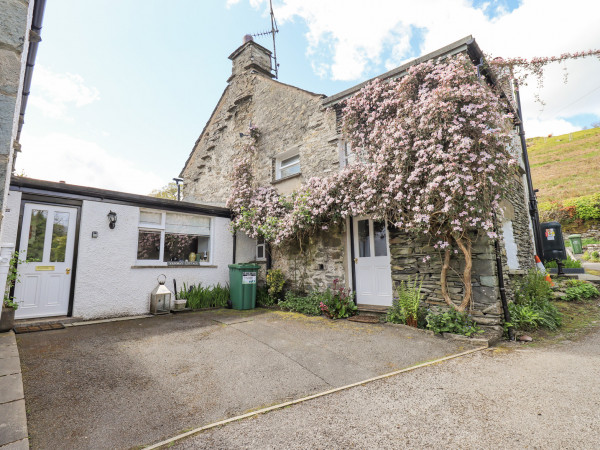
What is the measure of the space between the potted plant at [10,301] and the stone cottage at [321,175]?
488cm

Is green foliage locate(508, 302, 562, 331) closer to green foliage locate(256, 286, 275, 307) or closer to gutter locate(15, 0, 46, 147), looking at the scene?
green foliage locate(256, 286, 275, 307)

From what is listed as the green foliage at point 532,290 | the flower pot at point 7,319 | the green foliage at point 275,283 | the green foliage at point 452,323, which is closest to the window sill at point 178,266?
the green foliage at point 275,283

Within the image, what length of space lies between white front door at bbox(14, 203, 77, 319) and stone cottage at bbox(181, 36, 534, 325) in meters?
4.16

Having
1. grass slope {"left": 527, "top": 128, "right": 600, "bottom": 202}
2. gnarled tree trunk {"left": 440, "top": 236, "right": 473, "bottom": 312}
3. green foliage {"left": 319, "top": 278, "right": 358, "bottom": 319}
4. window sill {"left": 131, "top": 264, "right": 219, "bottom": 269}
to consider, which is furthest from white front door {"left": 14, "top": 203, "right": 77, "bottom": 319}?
grass slope {"left": 527, "top": 128, "right": 600, "bottom": 202}

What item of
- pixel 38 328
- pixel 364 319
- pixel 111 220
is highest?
pixel 111 220

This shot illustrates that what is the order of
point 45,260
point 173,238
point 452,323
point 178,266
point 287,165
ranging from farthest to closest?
point 287,165, point 173,238, point 178,266, point 45,260, point 452,323

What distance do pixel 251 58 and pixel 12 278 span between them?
9.90m

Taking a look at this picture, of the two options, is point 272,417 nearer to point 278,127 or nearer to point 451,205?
point 451,205

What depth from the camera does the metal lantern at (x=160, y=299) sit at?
676 cm

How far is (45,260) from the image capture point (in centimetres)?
575

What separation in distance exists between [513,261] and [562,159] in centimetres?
3642

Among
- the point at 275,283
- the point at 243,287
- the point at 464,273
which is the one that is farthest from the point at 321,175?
the point at 464,273

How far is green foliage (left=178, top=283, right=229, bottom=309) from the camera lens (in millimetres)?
7359

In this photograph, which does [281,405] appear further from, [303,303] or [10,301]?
[10,301]
